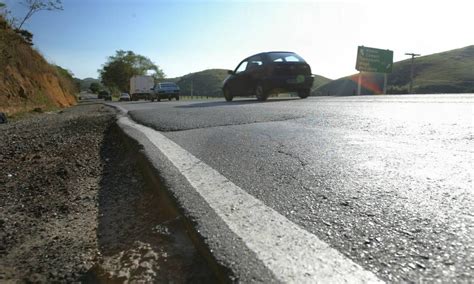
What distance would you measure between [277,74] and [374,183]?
9699mm

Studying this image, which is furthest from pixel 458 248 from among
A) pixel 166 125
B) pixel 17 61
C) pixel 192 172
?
pixel 17 61

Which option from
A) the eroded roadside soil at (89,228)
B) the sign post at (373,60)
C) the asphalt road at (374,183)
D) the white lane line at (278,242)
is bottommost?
the eroded roadside soil at (89,228)

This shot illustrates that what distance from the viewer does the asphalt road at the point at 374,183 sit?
4.21ft

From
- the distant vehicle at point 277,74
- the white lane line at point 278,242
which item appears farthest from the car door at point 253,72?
the white lane line at point 278,242

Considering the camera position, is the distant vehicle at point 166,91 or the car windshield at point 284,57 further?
the distant vehicle at point 166,91

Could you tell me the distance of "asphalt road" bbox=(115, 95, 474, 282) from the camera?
4.21 feet

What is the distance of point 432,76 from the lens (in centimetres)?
12569

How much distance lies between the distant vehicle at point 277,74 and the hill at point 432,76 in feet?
279

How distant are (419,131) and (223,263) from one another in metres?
3.41

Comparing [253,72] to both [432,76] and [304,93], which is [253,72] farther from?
[432,76]

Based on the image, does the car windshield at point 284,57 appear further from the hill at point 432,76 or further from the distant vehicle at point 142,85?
the hill at point 432,76

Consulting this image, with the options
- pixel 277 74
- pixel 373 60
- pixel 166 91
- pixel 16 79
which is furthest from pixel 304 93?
pixel 373 60

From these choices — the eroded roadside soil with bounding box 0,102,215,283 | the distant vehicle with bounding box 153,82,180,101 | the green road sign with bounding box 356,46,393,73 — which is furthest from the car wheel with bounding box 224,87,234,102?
the green road sign with bounding box 356,46,393,73

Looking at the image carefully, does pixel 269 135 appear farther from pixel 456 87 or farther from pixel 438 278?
pixel 456 87
